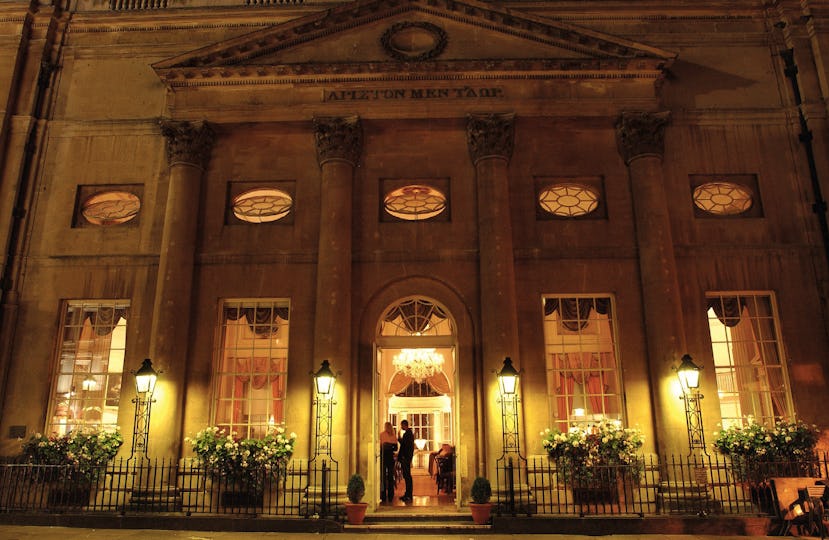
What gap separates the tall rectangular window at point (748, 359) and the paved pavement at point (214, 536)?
336 cm

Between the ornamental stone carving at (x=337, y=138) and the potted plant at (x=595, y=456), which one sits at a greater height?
the ornamental stone carving at (x=337, y=138)

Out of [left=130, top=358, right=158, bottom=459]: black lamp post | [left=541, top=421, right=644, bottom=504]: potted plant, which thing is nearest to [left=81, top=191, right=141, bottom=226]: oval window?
[left=130, top=358, right=158, bottom=459]: black lamp post

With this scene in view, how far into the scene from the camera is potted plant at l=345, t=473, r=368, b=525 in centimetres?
1122

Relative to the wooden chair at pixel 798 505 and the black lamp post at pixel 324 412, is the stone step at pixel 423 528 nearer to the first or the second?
the black lamp post at pixel 324 412

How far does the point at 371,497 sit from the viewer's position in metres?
12.3

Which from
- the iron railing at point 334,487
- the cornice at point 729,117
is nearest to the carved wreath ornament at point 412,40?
the cornice at point 729,117

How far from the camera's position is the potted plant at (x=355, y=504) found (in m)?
11.2

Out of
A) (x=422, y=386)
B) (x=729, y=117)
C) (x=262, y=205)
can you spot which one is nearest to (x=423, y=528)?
(x=262, y=205)

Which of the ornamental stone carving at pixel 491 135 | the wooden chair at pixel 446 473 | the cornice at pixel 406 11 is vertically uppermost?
the cornice at pixel 406 11

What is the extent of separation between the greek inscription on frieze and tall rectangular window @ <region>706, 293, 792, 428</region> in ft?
21.4

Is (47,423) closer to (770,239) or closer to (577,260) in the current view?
(577,260)

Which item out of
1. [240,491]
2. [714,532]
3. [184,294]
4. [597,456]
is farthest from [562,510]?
[184,294]

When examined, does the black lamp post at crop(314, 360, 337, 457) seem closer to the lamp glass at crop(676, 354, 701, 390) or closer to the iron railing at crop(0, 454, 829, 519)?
the iron railing at crop(0, 454, 829, 519)

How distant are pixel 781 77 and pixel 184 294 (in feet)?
47.2
